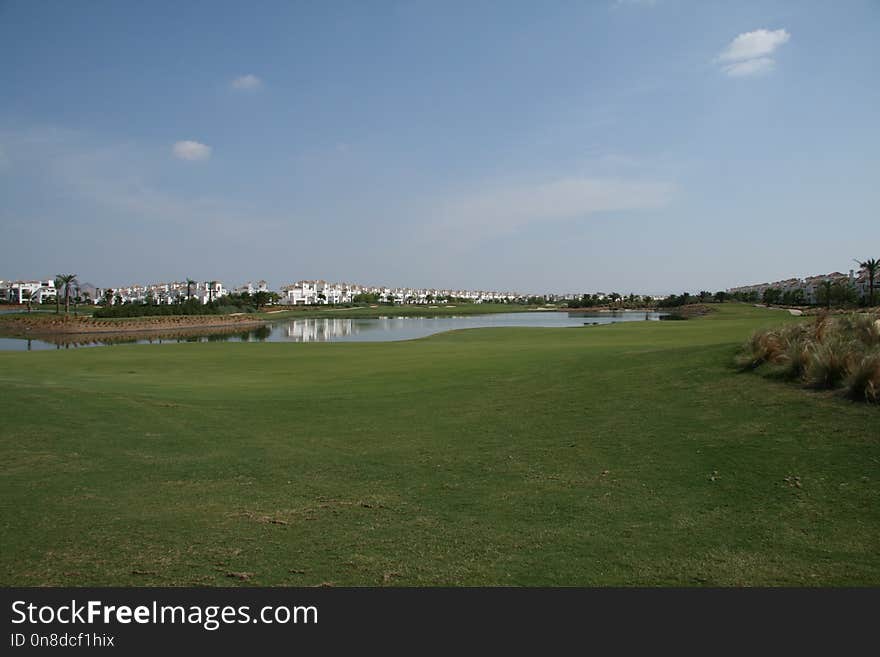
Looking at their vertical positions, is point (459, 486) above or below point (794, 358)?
below

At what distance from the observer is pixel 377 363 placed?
22859mm

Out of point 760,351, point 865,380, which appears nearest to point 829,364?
point 865,380

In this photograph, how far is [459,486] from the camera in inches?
284

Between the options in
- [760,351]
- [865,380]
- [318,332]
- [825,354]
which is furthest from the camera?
[318,332]

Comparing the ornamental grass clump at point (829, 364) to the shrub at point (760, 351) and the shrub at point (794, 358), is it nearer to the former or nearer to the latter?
the shrub at point (794, 358)

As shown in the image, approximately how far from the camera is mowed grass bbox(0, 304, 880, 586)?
15.9ft

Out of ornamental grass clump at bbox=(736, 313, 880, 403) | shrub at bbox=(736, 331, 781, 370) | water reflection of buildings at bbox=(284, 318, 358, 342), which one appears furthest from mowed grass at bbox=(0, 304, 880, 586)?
water reflection of buildings at bbox=(284, 318, 358, 342)

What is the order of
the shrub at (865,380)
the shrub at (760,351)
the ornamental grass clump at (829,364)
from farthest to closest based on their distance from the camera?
the shrub at (760,351) → the ornamental grass clump at (829,364) → the shrub at (865,380)

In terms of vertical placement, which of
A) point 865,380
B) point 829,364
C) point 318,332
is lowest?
point 318,332

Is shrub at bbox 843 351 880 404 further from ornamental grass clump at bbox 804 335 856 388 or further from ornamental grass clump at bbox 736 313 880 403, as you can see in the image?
ornamental grass clump at bbox 804 335 856 388

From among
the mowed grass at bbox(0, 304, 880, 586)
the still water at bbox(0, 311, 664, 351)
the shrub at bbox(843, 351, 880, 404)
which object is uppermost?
the shrub at bbox(843, 351, 880, 404)

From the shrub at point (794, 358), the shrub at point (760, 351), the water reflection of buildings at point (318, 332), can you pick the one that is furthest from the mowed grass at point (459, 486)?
the water reflection of buildings at point (318, 332)

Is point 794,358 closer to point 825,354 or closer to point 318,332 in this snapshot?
point 825,354

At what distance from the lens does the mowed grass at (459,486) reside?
483 centimetres
